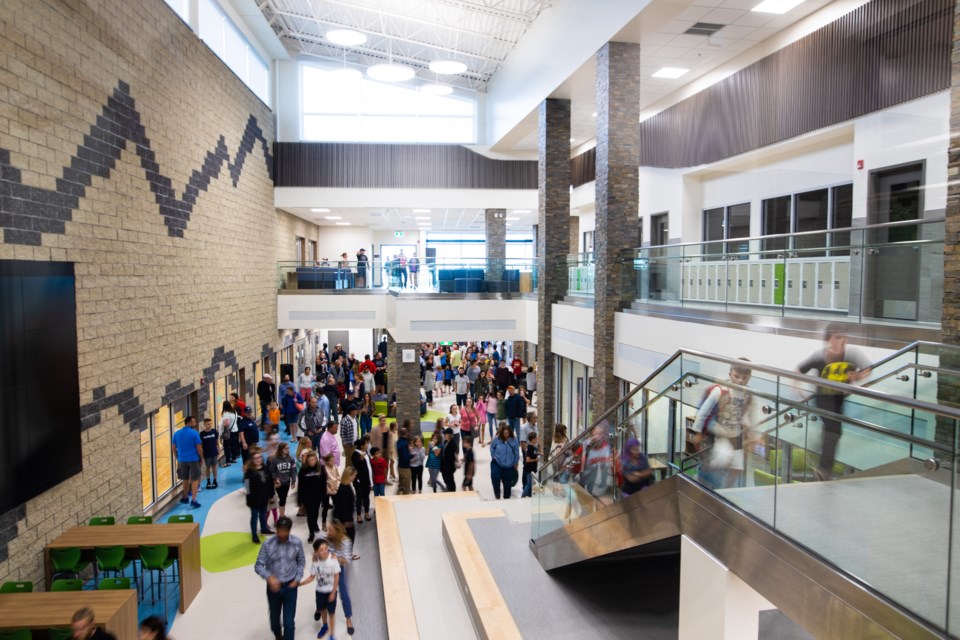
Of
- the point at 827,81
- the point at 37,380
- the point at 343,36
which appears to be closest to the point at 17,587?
the point at 37,380

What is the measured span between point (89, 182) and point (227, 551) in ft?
18.9

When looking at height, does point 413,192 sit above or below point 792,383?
above

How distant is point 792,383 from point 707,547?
147 centimetres

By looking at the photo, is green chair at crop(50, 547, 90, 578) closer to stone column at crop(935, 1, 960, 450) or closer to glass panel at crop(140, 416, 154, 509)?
glass panel at crop(140, 416, 154, 509)

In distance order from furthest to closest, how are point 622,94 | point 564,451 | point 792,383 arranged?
point 622,94 < point 564,451 < point 792,383

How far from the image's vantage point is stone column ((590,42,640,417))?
1170cm

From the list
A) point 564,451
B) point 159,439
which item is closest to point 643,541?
point 564,451

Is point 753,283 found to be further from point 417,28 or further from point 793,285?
point 417,28

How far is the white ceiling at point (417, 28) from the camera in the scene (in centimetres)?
1684

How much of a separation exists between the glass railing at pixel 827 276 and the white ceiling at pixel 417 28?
869 cm

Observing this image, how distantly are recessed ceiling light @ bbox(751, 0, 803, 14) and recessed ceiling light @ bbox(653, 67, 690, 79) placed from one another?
3.14 metres

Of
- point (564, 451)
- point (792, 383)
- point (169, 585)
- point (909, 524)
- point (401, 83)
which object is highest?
point (401, 83)

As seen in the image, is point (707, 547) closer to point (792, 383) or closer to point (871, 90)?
point (792, 383)

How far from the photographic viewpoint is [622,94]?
11727 millimetres
